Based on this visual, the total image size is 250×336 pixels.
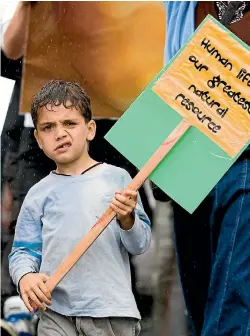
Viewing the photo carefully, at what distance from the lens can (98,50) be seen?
330cm

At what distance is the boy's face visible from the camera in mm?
2795

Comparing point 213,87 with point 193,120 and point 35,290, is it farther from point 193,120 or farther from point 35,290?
point 35,290

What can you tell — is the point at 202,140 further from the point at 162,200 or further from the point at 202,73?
the point at 162,200

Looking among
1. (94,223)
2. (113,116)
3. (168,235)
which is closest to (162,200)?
(168,235)

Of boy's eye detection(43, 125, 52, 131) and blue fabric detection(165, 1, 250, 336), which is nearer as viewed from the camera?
boy's eye detection(43, 125, 52, 131)

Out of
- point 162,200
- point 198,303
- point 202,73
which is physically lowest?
point 198,303

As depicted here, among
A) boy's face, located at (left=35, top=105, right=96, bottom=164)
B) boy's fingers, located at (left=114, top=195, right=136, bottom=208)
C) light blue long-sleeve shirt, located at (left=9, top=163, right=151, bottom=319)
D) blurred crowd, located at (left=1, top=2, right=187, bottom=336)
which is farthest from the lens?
blurred crowd, located at (left=1, top=2, right=187, bottom=336)

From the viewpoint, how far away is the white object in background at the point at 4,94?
3.14m

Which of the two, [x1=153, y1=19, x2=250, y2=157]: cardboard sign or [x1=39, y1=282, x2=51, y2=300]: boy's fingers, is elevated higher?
[x1=153, y1=19, x2=250, y2=157]: cardboard sign

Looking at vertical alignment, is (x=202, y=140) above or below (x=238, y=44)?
Result: below

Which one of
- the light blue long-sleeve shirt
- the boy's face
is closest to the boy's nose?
the boy's face

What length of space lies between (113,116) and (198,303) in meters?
0.78

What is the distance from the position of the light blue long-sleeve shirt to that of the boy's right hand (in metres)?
0.05

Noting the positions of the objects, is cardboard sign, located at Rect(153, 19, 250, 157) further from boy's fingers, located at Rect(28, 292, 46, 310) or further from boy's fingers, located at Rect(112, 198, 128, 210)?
boy's fingers, located at Rect(28, 292, 46, 310)
